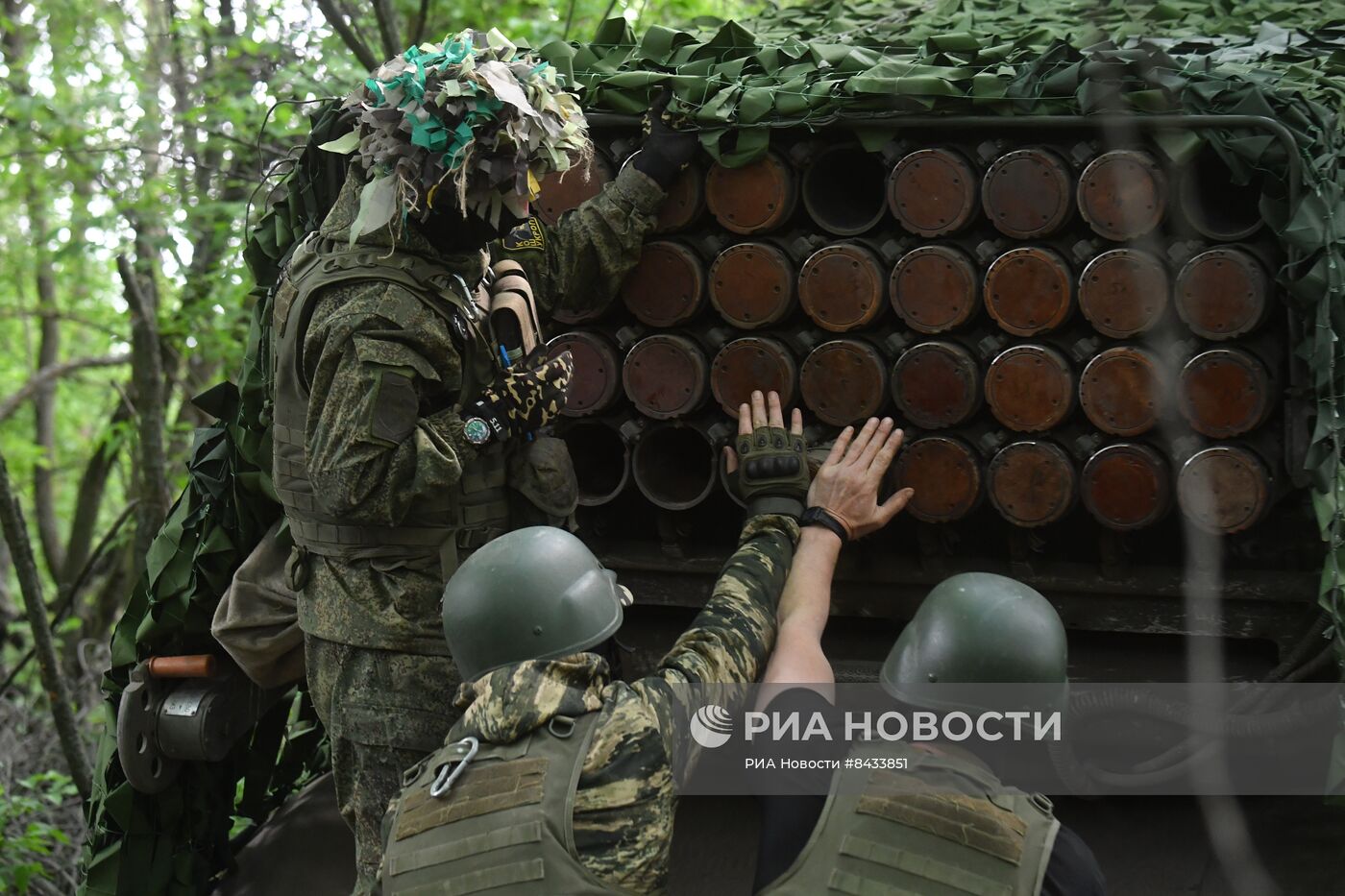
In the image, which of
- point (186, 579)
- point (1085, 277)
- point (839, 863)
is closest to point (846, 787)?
point (839, 863)

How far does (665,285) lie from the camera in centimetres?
375

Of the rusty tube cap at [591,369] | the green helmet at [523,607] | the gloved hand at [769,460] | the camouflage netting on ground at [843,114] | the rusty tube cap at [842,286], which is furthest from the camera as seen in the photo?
the rusty tube cap at [591,369]

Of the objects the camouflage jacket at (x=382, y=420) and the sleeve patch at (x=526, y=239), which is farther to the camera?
the sleeve patch at (x=526, y=239)

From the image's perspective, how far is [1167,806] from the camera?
11.6ft

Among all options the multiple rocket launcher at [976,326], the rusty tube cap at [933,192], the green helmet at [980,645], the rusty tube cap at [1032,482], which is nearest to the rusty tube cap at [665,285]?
the multiple rocket launcher at [976,326]

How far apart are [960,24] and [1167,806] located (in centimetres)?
236

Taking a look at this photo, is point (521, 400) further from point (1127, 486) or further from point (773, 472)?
point (1127, 486)

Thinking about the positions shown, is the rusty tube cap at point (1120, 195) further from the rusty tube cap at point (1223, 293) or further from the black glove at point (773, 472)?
the black glove at point (773, 472)

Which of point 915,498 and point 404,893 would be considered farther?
point 915,498

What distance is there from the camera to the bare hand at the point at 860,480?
3.34 m

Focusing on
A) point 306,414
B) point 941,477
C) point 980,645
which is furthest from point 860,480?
point 306,414

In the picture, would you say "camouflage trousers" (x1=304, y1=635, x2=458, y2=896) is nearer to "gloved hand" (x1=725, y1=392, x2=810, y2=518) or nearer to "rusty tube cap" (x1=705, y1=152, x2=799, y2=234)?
"gloved hand" (x1=725, y1=392, x2=810, y2=518)

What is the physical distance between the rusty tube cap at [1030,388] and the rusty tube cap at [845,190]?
0.51 m

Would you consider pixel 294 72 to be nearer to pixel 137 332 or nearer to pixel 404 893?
pixel 137 332
